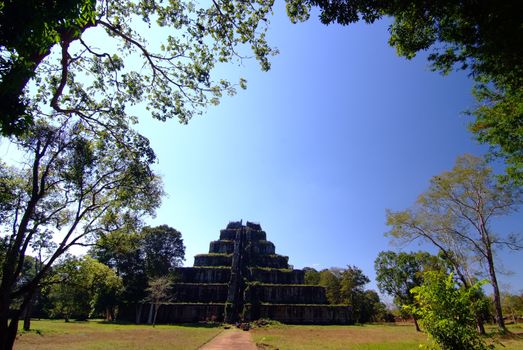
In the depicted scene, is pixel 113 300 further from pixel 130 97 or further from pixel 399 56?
pixel 399 56

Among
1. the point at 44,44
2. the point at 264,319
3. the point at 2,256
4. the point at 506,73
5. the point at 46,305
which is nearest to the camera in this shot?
the point at 44,44

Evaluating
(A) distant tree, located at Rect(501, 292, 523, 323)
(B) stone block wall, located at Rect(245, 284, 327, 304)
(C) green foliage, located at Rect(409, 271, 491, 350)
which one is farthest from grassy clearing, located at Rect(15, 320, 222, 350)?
(A) distant tree, located at Rect(501, 292, 523, 323)

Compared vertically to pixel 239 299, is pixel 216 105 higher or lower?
higher

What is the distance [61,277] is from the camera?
12.7 m

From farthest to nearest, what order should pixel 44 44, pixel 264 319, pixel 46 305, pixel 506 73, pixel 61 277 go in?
pixel 46 305, pixel 264 319, pixel 61 277, pixel 506 73, pixel 44 44

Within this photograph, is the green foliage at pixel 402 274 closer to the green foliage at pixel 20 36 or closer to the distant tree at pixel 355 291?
the distant tree at pixel 355 291

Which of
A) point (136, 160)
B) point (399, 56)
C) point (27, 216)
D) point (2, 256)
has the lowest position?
point (2, 256)

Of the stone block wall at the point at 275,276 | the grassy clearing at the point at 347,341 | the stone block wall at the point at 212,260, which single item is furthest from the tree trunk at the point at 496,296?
the stone block wall at the point at 212,260

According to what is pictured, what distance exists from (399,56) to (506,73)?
9.51 ft

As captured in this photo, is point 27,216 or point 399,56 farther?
point 27,216

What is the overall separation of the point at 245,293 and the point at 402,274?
1910 cm

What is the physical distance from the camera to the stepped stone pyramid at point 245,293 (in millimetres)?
33812

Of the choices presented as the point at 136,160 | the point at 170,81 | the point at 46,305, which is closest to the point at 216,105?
the point at 170,81

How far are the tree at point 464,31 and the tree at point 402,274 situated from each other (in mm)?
25005
